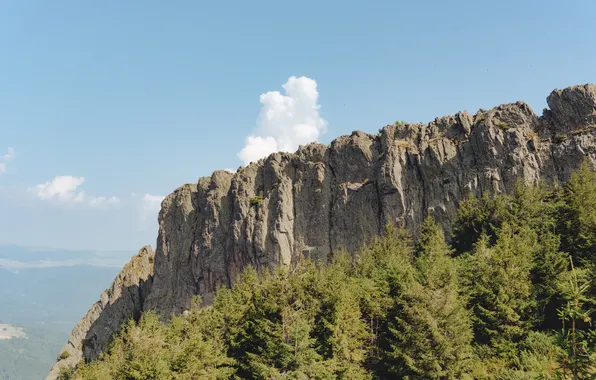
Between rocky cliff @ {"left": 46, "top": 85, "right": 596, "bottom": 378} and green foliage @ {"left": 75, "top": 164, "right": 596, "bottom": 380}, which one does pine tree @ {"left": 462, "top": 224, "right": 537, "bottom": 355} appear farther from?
rocky cliff @ {"left": 46, "top": 85, "right": 596, "bottom": 378}

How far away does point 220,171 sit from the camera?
4338 inches

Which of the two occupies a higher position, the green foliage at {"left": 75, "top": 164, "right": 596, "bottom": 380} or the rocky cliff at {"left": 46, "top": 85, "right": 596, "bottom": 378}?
the rocky cliff at {"left": 46, "top": 85, "right": 596, "bottom": 378}

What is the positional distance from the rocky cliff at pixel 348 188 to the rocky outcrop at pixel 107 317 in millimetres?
805

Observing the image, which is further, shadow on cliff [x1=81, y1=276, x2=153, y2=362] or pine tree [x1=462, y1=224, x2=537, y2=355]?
shadow on cliff [x1=81, y1=276, x2=153, y2=362]

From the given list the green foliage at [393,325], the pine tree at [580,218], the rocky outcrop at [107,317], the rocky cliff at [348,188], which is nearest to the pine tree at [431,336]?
the green foliage at [393,325]

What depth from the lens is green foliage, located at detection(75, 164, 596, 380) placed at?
34.1 meters

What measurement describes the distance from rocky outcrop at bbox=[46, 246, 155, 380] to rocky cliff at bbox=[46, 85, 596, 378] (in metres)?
0.80

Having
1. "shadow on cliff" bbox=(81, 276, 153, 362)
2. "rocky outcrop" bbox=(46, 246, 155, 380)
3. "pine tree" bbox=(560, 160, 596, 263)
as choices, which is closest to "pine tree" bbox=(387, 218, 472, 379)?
"pine tree" bbox=(560, 160, 596, 263)

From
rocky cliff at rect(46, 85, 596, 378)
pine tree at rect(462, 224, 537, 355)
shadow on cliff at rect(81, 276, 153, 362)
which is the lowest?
shadow on cliff at rect(81, 276, 153, 362)

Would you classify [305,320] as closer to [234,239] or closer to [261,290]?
[261,290]

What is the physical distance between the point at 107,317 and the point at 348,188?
74.1m

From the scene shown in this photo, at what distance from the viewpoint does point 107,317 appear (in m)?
109

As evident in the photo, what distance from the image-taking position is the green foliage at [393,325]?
3406 cm

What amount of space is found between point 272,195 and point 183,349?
67.3 metres
